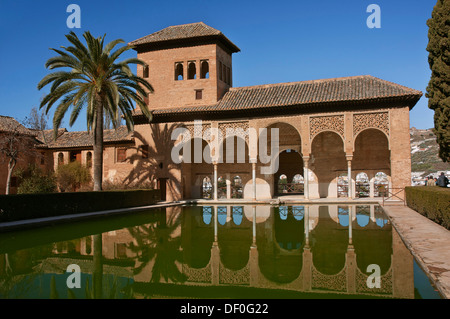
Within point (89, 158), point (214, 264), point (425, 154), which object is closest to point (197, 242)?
point (214, 264)

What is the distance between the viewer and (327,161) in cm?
2247

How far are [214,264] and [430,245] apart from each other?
151 inches

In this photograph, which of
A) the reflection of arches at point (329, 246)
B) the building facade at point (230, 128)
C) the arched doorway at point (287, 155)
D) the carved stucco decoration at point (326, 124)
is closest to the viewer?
the reflection of arches at point (329, 246)

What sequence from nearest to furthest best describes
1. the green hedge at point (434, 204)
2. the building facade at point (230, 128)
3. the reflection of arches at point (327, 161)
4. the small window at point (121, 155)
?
the green hedge at point (434, 204) < the building facade at point (230, 128) < the reflection of arches at point (327, 161) < the small window at point (121, 155)

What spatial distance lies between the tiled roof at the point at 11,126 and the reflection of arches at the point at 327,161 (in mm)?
17568

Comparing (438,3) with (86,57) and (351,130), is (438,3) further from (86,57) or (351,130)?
(86,57)

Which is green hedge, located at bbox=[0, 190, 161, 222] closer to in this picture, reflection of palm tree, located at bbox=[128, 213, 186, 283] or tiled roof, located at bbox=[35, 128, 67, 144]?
reflection of palm tree, located at bbox=[128, 213, 186, 283]

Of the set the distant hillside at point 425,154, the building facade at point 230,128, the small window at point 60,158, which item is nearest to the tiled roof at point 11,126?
the small window at point 60,158

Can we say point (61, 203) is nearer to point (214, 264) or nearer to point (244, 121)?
point (214, 264)

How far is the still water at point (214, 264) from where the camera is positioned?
15.7ft

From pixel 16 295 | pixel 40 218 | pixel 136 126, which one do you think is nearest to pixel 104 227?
pixel 40 218

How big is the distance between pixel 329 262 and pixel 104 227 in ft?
24.3

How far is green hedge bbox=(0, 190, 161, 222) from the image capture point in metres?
12.1

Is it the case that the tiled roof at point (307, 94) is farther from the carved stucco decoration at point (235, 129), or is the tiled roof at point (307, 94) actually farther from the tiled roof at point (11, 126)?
the tiled roof at point (11, 126)
